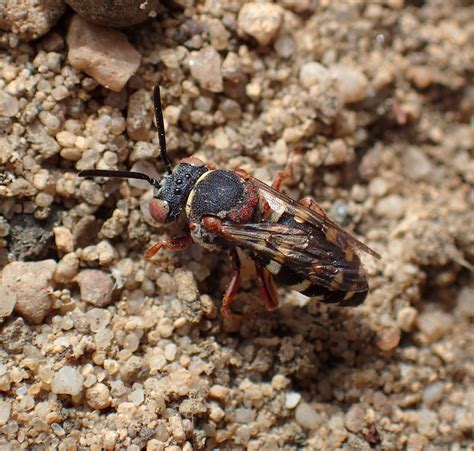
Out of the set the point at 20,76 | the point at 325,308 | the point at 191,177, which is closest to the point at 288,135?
the point at 191,177

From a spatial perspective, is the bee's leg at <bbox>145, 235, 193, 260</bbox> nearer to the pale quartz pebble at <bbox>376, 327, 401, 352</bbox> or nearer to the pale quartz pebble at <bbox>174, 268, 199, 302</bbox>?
the pale quartz pebble at <bbox>174, 268, 199, 302</bbox>

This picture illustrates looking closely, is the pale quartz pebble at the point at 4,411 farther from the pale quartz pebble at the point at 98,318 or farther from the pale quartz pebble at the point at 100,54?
the pale quartz pebble at the point at 100,54

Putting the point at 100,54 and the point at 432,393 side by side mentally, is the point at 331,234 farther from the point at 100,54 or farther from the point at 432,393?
the point at 100,54

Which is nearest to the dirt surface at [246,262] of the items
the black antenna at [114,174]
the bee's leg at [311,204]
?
the black antenna at [114,174]

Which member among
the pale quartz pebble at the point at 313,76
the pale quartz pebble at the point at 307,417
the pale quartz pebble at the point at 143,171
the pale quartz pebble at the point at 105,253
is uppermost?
the pale quartz pebble at the point at 313,76

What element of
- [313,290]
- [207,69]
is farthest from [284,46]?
[313,290]

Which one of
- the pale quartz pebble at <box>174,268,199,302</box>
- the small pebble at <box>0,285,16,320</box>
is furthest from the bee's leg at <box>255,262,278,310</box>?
the small pebble at <box>0,285,16,320</box>
